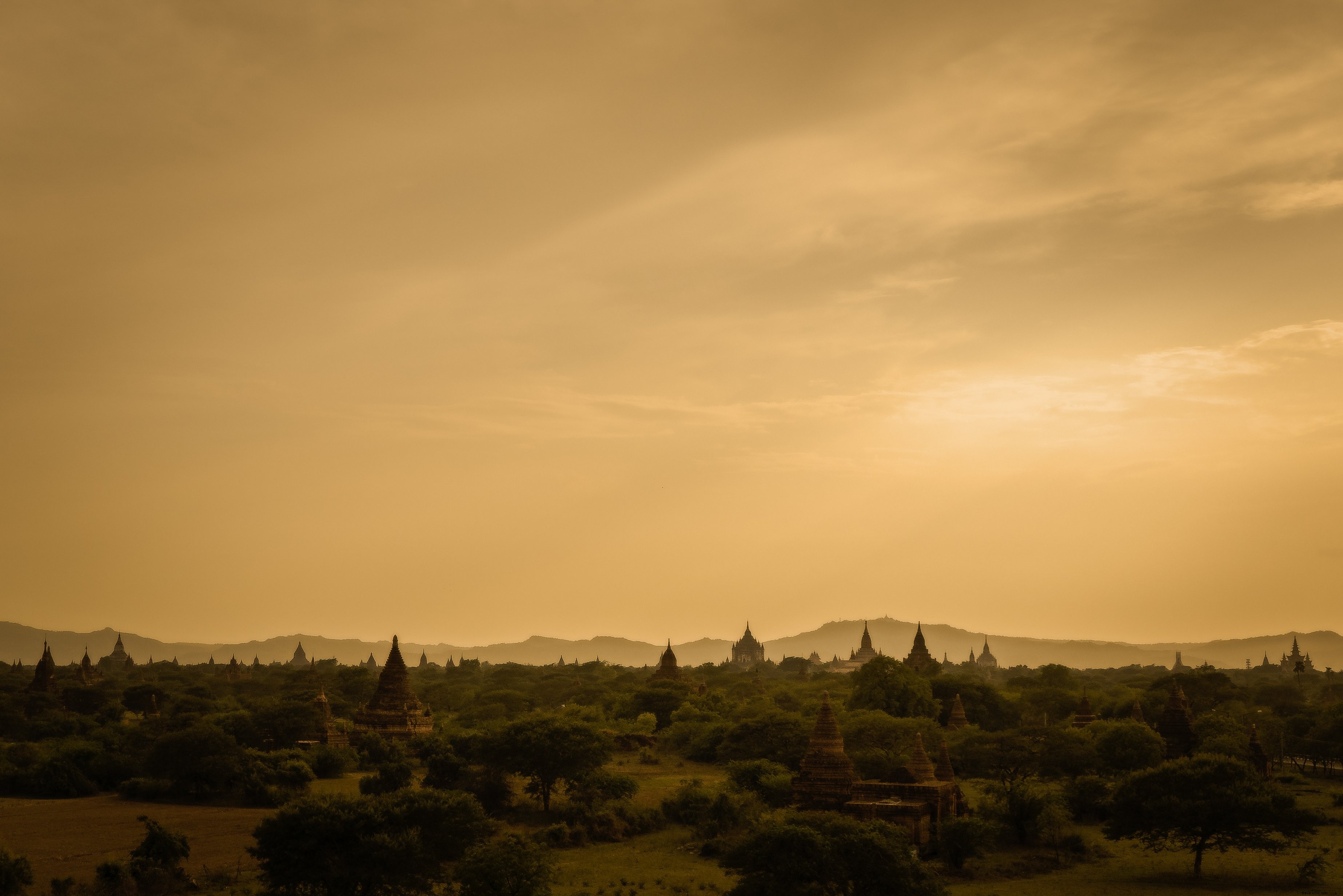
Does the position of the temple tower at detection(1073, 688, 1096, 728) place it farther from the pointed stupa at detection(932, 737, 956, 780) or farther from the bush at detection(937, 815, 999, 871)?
the bush at detection(937, 815, 999, 871)

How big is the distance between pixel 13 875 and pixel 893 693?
6750 cm

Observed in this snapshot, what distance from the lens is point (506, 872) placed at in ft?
130

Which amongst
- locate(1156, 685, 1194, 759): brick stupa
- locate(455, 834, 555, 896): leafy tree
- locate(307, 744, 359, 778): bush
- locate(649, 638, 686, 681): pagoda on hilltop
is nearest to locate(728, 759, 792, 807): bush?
locate(455, 834, 555, 896): leafy tree

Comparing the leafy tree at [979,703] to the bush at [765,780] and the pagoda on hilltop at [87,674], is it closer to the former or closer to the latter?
the bush at [765,780]

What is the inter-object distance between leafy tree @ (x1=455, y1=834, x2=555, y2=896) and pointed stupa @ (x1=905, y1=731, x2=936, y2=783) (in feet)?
61.1

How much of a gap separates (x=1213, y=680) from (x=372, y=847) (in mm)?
96209

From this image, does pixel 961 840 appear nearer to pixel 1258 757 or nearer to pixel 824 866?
pixel 824 866

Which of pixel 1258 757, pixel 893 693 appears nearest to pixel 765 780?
pixel 1258 757

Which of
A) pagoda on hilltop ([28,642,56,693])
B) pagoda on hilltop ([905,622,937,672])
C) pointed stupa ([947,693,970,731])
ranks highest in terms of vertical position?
pagoda on hilltop ([905,622,937,672])

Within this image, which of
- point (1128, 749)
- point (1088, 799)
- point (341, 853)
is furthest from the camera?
point (1128, 749)

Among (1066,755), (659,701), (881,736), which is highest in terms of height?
(659,701)

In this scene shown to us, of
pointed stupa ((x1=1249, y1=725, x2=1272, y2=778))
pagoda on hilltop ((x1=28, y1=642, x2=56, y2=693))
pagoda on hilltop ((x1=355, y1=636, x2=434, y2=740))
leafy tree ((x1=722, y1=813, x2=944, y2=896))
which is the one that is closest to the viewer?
leafy tree ((x1=722, y1=813, x2=944, y2=896))

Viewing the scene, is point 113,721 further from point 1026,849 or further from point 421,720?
point 1026,849

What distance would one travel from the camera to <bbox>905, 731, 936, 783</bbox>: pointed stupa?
53781mm
